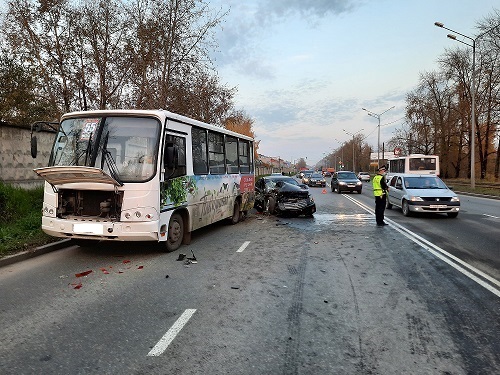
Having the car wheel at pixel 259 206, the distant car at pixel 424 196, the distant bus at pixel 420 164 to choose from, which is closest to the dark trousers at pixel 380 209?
the distant car at pixel 424 196

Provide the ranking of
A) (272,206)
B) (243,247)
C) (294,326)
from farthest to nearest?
(272,206) → (243,247) → (294,326)

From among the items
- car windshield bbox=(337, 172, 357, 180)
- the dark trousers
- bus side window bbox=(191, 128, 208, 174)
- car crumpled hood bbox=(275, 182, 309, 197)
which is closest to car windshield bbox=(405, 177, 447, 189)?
the dark trousers

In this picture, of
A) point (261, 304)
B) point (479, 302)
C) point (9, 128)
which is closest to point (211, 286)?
point (261, 304)

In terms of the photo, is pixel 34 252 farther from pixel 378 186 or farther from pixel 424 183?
pixel 424 183

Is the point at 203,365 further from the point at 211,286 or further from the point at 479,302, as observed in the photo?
the point at 479,302

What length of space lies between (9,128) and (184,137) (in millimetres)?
6973

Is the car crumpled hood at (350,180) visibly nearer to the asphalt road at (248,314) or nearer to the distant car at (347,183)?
the distant car at (347,183)

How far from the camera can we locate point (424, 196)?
1428cm

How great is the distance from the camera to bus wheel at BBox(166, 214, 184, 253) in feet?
26.5

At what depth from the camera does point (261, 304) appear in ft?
16.0

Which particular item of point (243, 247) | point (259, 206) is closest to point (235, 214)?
point (259, 206)

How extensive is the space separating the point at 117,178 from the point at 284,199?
28.6 ft

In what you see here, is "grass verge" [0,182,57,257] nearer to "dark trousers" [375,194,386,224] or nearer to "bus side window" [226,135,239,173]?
"bus side window" [226,135,239,173]

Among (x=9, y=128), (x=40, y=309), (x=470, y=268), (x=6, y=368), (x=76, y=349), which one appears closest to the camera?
(x=6, y=368)
